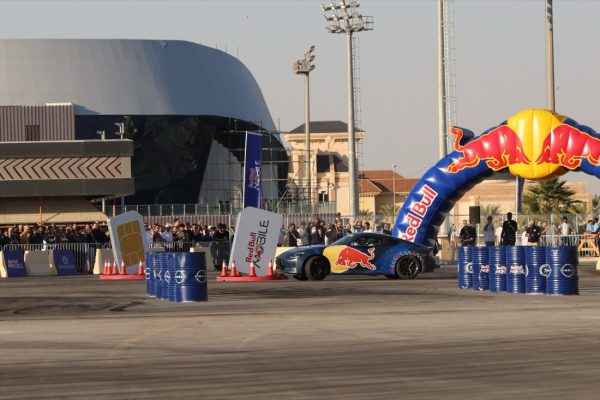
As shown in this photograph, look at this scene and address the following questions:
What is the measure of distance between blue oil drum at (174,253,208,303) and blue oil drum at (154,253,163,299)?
0.98m

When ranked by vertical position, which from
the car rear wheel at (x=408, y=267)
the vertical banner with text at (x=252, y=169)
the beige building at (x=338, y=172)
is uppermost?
the beige building at (x=338, y=172)

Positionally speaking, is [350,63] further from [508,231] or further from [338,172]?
[338,172]

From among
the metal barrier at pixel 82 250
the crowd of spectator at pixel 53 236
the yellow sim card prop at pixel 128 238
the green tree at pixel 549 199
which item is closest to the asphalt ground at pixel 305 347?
the yellow sim card prop at pixel 128 238

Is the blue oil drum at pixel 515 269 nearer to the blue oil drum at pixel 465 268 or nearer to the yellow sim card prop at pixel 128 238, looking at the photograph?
the blue oil drum at pixel 465 268

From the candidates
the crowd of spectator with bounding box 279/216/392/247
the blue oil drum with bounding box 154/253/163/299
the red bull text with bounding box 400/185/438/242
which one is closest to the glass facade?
the crowd of spectator with bounding box 279/216/392/247

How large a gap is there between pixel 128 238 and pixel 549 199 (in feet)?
166

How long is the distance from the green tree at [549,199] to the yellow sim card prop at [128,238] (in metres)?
48.7

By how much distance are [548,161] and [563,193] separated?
46.1 metres

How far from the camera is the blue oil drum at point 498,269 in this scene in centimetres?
2462

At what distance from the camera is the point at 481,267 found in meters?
25.5

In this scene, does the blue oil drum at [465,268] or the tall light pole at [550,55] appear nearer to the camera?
the blue oil drum at [465,268]

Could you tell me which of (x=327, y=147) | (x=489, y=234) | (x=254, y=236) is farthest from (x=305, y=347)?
(x=327, y=147)

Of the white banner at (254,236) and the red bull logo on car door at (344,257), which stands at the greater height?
the white banner at (254,236)

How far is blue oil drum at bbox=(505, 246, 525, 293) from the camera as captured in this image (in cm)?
2397
